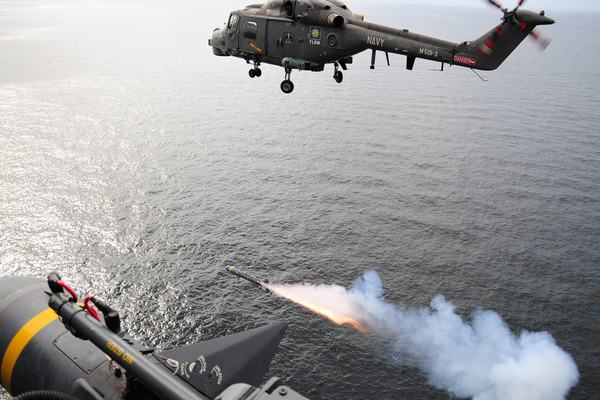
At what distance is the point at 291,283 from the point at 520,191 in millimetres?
42718

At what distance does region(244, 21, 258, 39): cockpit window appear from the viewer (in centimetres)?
3238

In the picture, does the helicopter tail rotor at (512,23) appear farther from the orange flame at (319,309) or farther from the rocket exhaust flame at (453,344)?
the orange flame at (319,309)

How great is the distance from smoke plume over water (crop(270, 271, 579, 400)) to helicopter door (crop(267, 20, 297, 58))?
27607 millimetres

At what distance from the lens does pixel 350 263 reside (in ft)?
181

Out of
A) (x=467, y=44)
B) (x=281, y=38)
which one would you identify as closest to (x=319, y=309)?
(x=281, y=38)

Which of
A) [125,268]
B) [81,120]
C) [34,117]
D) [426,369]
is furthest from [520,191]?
[34,117]

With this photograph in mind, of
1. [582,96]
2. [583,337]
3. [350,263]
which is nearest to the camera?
[583,337]

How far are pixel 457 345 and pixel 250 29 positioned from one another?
34593 millimetres

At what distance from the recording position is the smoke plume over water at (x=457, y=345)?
39812 millimetres

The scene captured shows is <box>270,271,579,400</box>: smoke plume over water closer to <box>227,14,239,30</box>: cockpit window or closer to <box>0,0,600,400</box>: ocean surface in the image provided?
<box>0,0,600,400</box>: ocean surface

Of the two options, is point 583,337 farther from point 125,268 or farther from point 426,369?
point 125,268

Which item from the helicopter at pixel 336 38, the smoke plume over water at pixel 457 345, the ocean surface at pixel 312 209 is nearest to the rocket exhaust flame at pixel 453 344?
the smoke plume over water at pixel 457 345

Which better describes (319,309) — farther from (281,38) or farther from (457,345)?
(281,38)

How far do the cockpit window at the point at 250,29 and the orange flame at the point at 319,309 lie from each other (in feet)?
82.6
